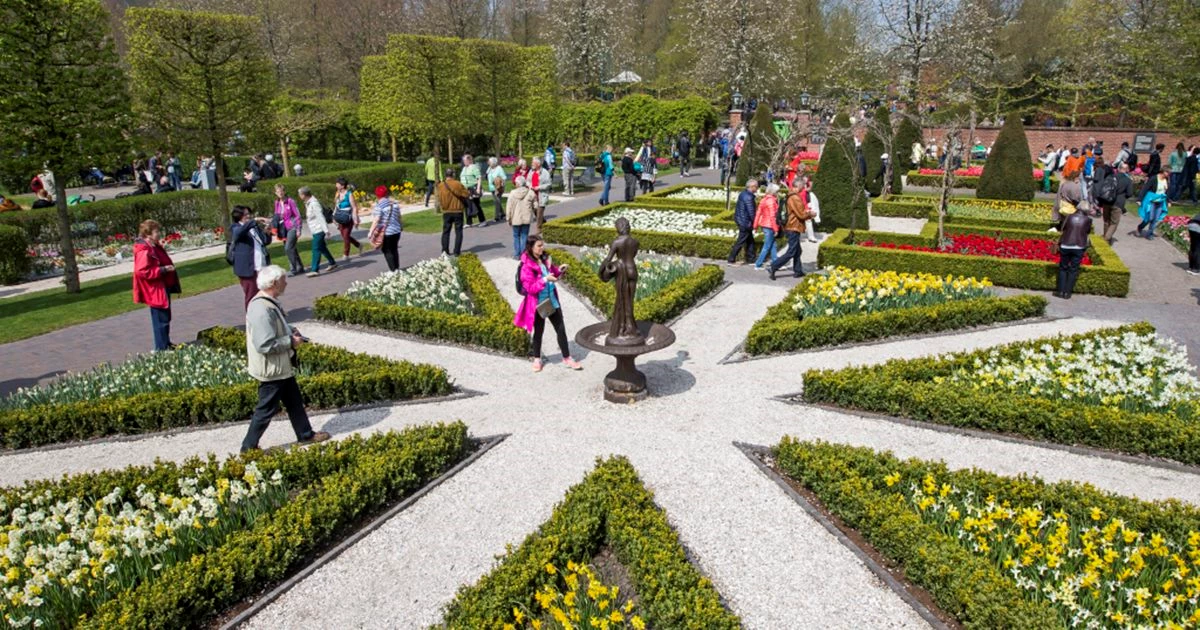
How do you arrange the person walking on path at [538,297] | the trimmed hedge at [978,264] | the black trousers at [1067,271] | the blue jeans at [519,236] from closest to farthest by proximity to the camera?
the person walking on path at [538,297]
the black trousers at [1067,271]
the trimmed hedge at [978,264]
the blue jeans at [519,236]

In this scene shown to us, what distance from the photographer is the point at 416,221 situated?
68.4 feet

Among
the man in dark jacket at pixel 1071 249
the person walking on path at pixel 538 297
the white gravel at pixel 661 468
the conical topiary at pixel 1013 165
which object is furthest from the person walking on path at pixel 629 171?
the person walking on path at pixel 538 297

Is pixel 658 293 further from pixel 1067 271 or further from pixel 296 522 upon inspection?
pixel 296 522

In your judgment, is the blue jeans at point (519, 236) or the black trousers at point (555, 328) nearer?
the black trousers at point (555, 328)

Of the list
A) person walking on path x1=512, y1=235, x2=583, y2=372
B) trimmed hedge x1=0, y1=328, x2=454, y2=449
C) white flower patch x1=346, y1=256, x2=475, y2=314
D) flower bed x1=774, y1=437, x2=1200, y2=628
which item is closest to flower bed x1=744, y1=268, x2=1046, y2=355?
person walking on path x1=512, y1=235, x2=583, y2=372

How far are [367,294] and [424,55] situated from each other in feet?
42.8

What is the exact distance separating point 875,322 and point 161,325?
9.33 metres

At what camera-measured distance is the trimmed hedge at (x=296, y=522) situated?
15.4ft

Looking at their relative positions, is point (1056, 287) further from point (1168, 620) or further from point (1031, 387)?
point (1168, 620)

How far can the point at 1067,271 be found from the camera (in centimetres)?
1238

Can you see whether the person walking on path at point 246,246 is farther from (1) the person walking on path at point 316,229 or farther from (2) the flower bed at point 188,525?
(2) the flower bed at point 188,525

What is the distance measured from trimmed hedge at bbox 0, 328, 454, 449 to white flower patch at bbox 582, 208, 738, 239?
30.7 ft

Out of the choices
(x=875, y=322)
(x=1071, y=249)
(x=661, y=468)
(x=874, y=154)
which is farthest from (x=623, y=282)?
(x=874, y=154)

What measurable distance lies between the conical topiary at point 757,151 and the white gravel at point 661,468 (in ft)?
45.5
